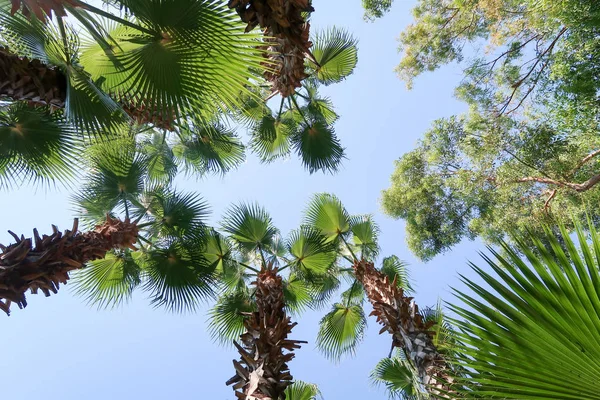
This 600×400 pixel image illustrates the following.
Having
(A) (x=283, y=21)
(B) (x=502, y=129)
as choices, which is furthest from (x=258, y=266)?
(B) (x=502, y=129)

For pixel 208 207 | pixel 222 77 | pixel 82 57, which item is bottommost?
pixel 222 77

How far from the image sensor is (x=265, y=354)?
11.2 feet

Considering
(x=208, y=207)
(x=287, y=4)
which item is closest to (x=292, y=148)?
(x=208, y=207)

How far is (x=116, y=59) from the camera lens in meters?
3.23

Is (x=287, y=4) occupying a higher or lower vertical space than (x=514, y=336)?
higher

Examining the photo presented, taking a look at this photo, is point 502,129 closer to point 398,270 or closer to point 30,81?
point 398,270

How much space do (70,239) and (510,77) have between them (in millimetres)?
10120

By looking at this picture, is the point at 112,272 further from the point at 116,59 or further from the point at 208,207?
the point at 116,59

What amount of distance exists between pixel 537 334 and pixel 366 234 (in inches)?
197

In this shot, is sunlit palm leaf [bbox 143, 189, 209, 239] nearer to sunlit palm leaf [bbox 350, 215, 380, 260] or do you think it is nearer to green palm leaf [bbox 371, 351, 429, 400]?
sunlit palm leaf [bbox 350, 215, 380, 260]

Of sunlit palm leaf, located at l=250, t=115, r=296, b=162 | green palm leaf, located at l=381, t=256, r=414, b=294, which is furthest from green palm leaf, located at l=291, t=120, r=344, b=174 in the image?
green palm leaf, located at l=381, t=256, r=414, b=294

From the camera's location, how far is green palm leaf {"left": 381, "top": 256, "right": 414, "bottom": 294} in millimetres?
6316

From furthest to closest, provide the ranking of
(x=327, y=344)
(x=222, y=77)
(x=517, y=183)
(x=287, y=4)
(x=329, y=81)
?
1. (x=517, y=183)
2. (x=329, y=81)
3. (x=327, y=344)
4. (x=222, y=77)
5. (x=287, y=4)

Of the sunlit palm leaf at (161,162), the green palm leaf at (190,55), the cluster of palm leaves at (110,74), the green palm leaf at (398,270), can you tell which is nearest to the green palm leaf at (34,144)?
the cluster of palm leaves at (110,74)
